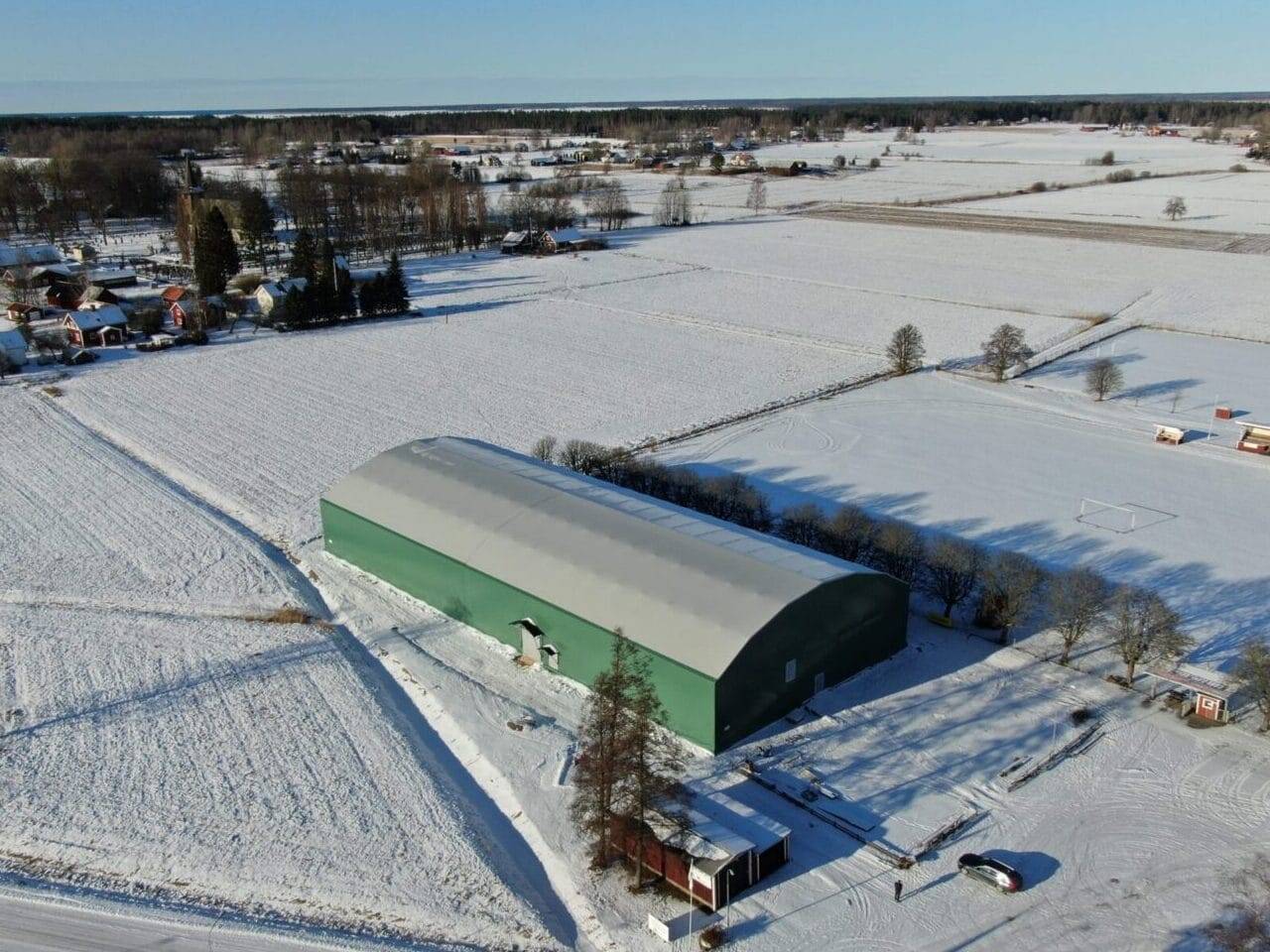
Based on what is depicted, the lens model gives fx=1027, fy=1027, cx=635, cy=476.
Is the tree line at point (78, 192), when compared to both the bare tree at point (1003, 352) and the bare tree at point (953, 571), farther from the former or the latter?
the bare tree at point (953, 571)

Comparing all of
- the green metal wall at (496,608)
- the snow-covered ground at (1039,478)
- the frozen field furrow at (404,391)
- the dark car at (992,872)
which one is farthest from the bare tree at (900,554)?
the frozen field furrow at (404,391)

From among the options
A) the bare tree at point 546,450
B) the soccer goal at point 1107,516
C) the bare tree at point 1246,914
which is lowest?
the bare tree at point 1246,914

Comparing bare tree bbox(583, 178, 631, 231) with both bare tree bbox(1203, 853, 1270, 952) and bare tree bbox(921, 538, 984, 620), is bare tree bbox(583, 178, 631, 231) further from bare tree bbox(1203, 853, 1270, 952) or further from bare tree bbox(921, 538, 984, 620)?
bare tree bbox(1203, 853, 1270, 952)

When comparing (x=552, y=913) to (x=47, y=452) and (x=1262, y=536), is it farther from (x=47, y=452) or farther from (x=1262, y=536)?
(x=47, y=452)

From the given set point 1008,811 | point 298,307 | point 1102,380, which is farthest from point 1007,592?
point 298,307

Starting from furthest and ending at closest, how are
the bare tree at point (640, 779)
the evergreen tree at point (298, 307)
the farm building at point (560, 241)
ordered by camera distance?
the farm building at point (560, 241), the evergreen tree at point (298, 307), the bare tree at point (640, 779)

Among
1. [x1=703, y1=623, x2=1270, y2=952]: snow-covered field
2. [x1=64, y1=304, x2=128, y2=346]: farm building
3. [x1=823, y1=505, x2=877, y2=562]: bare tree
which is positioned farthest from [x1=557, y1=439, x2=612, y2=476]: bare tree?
[x1=64, y1=304, x2=128, y2=346]: farm building
